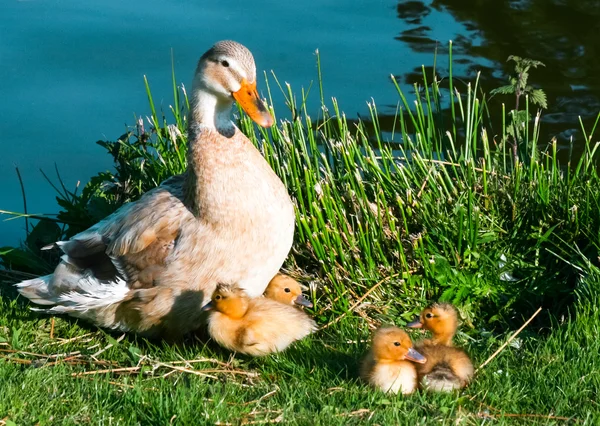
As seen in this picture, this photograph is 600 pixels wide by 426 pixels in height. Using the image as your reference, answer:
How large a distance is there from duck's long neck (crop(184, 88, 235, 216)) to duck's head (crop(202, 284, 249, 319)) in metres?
0.52

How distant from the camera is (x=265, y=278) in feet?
19.5

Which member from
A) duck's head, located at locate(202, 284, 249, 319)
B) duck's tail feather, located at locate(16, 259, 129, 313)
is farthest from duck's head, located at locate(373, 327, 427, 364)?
duck's tail feather, located at locate(16, 259, 129, 313)

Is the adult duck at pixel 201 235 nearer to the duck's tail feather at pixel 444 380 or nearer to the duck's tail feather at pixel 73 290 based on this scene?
the duck's tail feather at pixel 73 290

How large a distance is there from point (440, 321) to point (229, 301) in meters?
1.20

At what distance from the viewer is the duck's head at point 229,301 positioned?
558cm

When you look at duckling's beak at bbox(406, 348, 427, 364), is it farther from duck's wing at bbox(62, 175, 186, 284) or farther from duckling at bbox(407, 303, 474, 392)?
duck's wing at bbox(62, 175, 186, 284)

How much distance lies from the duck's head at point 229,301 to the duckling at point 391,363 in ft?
2.80

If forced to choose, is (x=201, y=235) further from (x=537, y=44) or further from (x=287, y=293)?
(x=537, y=44)

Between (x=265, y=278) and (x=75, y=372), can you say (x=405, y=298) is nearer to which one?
(x=265, y=278)

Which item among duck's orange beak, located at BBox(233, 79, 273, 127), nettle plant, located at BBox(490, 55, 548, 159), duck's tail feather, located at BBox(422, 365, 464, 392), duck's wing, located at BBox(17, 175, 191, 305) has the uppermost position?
duck's orange beak, located at BBox(233, 79, 273, 127)

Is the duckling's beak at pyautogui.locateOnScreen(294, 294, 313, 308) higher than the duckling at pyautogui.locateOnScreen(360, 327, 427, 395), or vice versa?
the duckling at pyautogui.locateOnScreen(360, 327, 427, 395)

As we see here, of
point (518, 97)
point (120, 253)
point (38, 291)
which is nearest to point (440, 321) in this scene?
point (120, 253)

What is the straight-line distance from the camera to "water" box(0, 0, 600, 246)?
31.0ft

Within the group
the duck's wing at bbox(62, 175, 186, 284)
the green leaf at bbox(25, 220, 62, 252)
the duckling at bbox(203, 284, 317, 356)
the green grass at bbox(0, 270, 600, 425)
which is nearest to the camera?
the green grass at bbox(0, 270, 600, 425)
